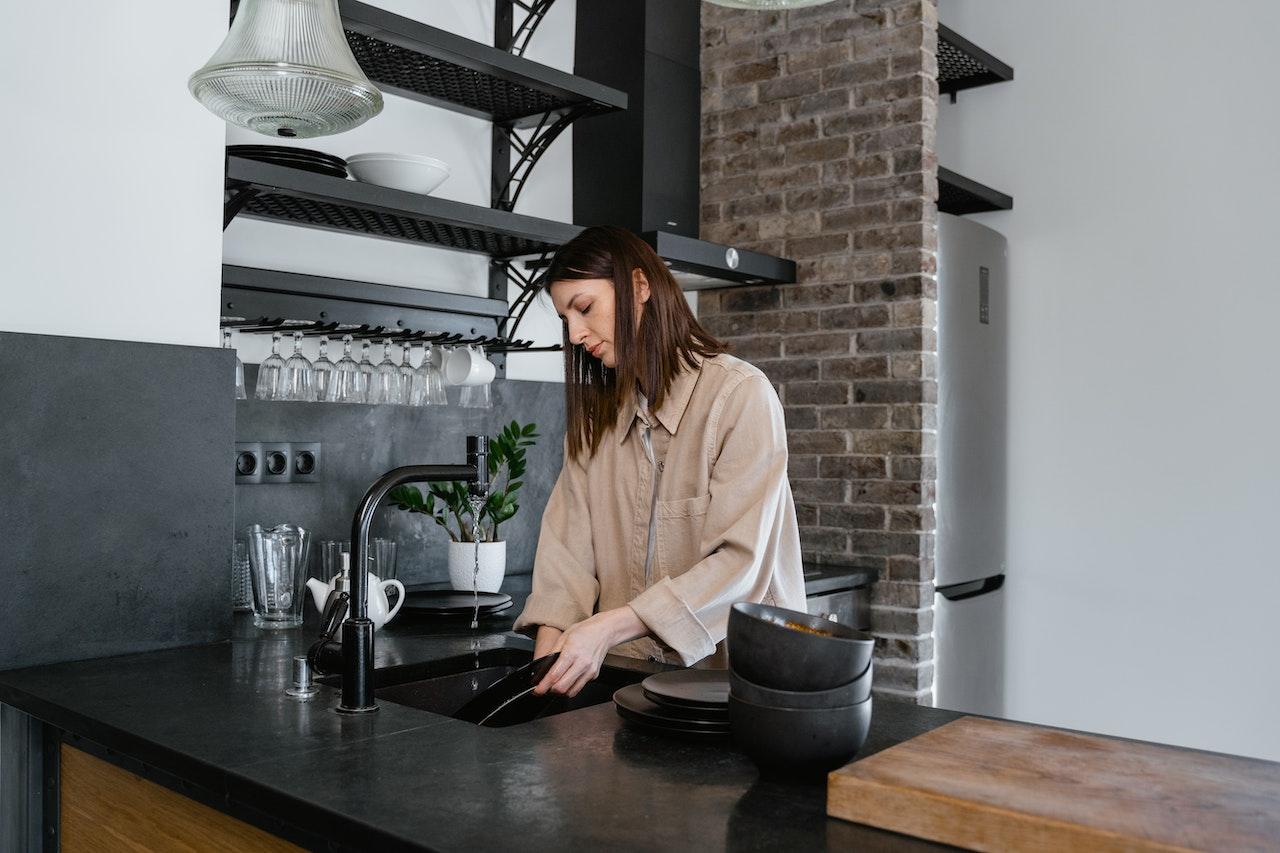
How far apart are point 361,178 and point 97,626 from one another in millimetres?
970

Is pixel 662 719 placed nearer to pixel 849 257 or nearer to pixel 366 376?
pixel 366 376

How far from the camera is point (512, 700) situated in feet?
4.91

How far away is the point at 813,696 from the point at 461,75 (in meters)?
1.81

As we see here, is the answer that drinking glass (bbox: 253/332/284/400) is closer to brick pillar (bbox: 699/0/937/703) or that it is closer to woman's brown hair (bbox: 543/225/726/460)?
woman's brown hair (bbox: 543/225/726/460)

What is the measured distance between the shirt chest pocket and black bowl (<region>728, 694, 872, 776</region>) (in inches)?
28.8

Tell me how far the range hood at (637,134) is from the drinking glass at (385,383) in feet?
3.05

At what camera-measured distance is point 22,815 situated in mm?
1639

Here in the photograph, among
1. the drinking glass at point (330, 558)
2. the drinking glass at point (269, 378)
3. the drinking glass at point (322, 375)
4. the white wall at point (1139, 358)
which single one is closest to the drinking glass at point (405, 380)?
the drinking glass at point (322, 375)

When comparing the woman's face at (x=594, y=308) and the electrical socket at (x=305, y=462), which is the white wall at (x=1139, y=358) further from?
the electrical socket at (x=305, y=462)

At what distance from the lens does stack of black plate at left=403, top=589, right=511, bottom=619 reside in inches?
87.7

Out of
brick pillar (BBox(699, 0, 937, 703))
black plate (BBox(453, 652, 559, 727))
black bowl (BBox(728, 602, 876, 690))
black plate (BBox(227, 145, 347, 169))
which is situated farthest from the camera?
brick pillar (BBox(699, 0, 937, 703))

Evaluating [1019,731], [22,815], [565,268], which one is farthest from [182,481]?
[1019,731]

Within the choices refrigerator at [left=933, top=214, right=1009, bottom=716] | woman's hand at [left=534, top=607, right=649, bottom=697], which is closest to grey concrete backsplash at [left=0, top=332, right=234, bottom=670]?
woman's hand at [left=534, top=607, right=649, bottom=697]

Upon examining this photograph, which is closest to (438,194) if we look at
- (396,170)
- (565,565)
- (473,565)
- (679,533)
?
(396,170)
